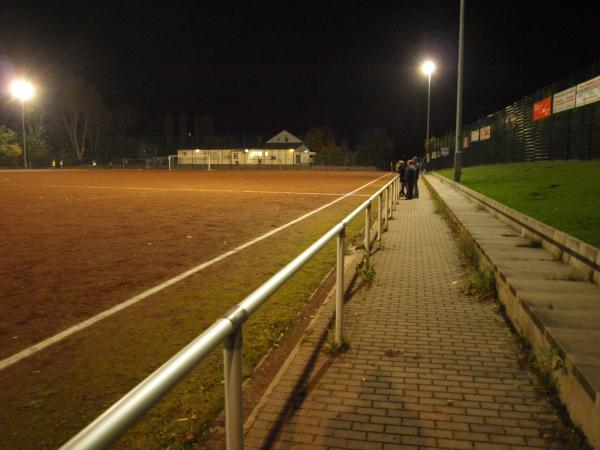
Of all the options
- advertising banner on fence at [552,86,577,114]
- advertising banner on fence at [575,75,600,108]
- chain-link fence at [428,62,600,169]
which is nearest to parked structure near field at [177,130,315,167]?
chain-link fence at [428,62,600,169]

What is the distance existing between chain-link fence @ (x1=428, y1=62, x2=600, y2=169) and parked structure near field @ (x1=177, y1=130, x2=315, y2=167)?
6190cm

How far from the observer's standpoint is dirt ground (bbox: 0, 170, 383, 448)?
3453 millimetres

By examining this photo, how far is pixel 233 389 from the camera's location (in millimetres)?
1986

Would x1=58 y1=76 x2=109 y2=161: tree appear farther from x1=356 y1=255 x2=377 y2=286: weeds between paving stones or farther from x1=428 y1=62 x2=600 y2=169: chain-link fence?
x1=356 y1=255 x2=377 y2=286: weeds between paving stones

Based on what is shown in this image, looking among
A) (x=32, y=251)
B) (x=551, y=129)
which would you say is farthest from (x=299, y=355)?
(x=551, y=129)

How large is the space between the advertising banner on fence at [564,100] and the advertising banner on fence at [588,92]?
0.42 m

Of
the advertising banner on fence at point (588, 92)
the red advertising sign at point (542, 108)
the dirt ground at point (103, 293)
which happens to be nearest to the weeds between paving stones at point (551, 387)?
the dirt ground at point (103, 293)

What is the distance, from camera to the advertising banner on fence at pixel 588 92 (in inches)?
634

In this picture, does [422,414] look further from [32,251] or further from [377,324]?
[32,251]

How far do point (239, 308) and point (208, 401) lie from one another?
174 centimetres

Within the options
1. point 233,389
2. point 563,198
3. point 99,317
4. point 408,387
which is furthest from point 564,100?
point 233,389

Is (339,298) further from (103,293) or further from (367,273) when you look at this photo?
(103,293)

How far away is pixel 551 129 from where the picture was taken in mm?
20266

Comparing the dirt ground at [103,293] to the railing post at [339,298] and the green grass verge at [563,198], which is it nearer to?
the railing post at [339,298]
